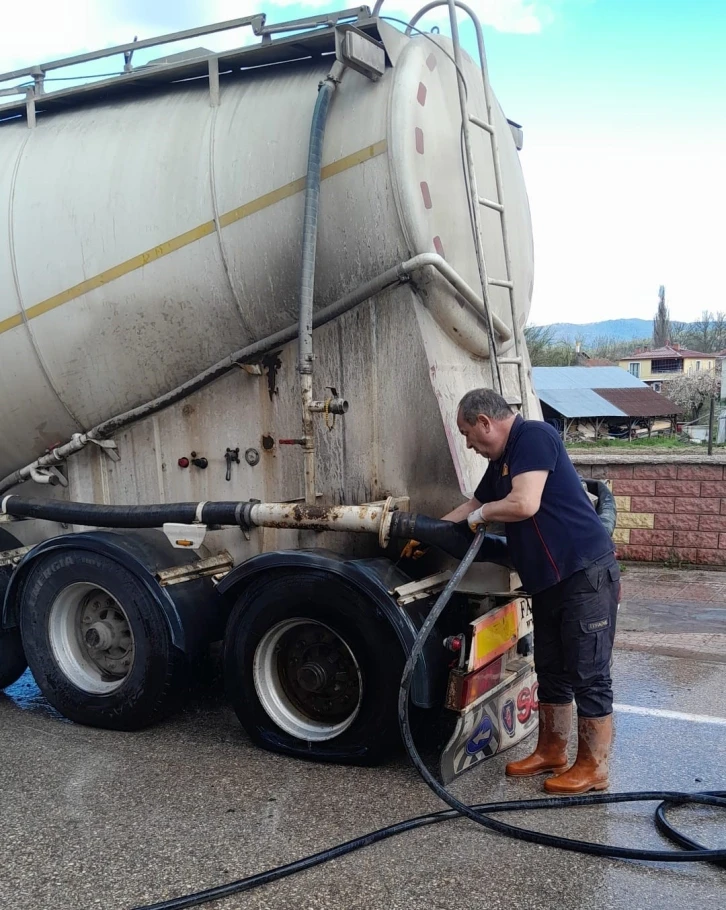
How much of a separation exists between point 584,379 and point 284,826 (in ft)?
104

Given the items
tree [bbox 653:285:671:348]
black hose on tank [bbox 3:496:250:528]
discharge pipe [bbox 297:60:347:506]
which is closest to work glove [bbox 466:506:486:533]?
discharge pipe [bbox 297:60:347:506]

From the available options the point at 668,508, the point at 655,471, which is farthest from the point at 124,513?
the point at 668,508

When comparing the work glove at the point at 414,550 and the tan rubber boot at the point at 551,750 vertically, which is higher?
the work glove at the point at 414,550

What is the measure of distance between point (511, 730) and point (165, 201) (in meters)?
3.20

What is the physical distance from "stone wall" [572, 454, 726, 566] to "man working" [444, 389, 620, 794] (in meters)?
4.72

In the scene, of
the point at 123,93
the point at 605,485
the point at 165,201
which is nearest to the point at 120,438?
the point at 165,201

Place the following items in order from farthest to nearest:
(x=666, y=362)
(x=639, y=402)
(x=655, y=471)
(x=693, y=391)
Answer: (x=666, y=362) → (x=693, y=391) → (x=639, y=402) → (x=655, y=471)

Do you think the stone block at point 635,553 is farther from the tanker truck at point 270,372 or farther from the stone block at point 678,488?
the tanker truck at point 270,372

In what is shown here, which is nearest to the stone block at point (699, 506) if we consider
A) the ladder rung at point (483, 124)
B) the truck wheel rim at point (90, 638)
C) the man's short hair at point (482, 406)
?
the ladder rung at point (483, 124)

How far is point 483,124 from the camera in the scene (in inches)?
176

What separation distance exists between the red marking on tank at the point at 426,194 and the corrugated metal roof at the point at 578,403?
23263 mm

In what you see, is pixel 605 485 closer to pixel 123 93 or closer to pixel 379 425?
pixel 379 425

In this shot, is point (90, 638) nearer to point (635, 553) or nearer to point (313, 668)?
point (313, 668)

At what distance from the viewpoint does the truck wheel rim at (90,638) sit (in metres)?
4.63
